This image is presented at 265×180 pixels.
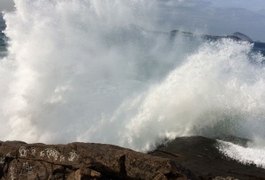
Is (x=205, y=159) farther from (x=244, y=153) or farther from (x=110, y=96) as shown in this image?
(x=110, y=96)

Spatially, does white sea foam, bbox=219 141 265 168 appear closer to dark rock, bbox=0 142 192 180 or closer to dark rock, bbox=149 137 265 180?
dark rock, bbox=149 137 265 180

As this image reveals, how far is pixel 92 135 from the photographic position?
10.7 metres

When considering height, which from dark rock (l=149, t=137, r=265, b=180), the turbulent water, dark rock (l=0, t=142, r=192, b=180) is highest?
the turbulent water

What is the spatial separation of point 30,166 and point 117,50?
13.4 meters

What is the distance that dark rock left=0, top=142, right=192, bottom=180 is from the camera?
6.40m

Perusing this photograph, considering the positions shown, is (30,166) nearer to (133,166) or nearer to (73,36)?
(133,166)

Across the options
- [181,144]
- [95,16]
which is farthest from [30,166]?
[95,16]

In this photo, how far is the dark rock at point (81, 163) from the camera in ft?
21.0

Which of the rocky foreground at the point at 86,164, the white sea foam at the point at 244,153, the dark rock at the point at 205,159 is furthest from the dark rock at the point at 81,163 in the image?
the white sea foam at the point at 244,153

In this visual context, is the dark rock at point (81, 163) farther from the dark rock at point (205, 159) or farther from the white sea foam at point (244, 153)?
the white sea foam at point (244, 153)

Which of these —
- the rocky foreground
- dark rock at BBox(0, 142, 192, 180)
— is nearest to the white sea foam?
the rocky foreground

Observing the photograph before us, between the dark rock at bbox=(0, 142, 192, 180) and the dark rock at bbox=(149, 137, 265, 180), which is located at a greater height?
the dark rock at bbox=(149, 137, 265, 180)

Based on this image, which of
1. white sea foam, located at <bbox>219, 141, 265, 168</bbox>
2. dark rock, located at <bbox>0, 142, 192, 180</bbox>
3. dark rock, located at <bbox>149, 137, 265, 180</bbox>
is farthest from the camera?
white sea foam, located at <bbox>219, 141, 265, 168</bbox>

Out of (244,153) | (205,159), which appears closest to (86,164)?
(205,159)
